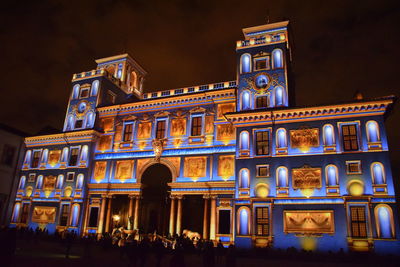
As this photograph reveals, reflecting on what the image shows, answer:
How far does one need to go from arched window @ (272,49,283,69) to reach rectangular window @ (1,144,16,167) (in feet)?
112

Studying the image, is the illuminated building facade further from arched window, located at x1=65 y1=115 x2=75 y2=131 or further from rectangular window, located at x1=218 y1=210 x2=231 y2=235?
arched window, located at x1=65 y1=115 x2=75 y2=131

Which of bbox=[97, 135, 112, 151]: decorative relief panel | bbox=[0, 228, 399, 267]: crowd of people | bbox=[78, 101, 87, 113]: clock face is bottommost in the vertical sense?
bbox=[0, 228, 399, 267]: crowd of people

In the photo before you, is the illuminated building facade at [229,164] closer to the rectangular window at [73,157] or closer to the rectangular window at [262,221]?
the rectangular window at [262,221]

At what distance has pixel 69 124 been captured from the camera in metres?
39.8

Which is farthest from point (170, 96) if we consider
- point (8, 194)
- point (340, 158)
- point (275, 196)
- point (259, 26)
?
point (8, 194)

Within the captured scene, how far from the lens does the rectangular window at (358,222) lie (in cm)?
2303

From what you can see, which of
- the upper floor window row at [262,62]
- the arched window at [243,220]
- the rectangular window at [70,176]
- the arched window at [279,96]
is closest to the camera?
the arched window at [243,220]

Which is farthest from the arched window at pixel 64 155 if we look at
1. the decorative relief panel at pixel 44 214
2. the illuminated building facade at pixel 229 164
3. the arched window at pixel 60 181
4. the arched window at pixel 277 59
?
the arched window at pixel 277 59

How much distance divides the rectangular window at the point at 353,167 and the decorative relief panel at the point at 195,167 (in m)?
12.6

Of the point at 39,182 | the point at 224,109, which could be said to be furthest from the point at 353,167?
the point at 39,182

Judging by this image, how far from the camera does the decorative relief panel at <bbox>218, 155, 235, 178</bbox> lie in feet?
96.7

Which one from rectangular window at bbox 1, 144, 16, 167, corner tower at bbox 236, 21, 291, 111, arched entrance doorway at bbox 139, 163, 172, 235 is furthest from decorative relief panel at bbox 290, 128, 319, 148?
rectangular window at bbox 1, 144, 16, 167

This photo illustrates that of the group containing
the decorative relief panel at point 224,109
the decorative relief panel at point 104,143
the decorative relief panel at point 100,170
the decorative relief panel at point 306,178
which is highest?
the decorative relief panel at point 224,109

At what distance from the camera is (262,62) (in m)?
31.4
